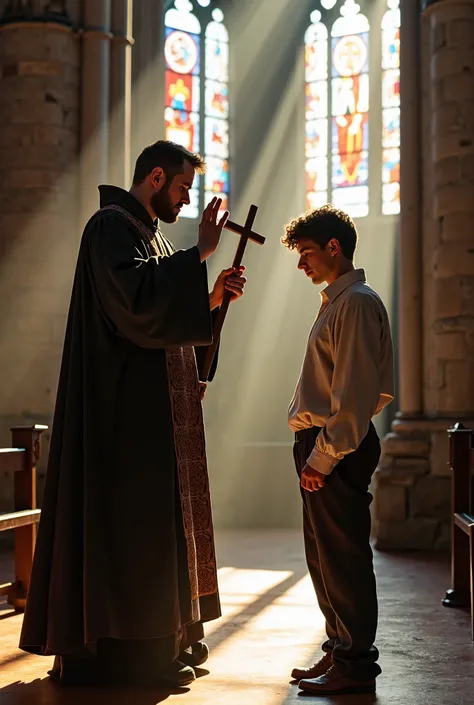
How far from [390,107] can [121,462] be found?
28.3 ft

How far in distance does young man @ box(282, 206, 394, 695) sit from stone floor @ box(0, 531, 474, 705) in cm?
19

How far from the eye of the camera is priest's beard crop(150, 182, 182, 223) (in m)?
3.66

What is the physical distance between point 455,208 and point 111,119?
2.82m

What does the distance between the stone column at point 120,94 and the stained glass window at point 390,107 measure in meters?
3.82

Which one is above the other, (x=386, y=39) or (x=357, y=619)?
(x=386, y=39)

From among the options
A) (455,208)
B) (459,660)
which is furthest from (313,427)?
(455,208)

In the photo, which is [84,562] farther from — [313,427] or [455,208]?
[455,208]

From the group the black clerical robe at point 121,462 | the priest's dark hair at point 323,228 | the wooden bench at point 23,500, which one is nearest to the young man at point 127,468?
the black clerical robe at point 121,462

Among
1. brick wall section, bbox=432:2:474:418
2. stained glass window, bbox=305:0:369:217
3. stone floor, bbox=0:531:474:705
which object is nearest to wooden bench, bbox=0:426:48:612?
stone floor, bbox=0:531:474:705

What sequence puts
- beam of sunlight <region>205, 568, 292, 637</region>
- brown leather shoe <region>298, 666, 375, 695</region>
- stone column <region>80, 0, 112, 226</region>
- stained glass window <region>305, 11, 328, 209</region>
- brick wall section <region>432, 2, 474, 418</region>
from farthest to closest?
stained glass window <region>305, 11, 328, 209</region> → stone column <region>80, 0, 112, 226</region> → brick wall section <region>432, 2, 474, 418</region> → beam of sunlight <region>205, 568, 292, 637</region> → brown leather shoe <region>298, 666, 375, 695</region>

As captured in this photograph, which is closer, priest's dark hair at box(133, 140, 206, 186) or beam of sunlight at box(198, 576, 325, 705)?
beam of sunlight at box(198, 576, 325, 705)

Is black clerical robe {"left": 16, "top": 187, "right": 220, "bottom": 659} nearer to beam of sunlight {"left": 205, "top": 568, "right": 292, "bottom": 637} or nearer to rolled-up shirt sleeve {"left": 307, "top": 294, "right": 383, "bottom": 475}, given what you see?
rolled-up shirt sleeve {"left": 307, "top": 294, "right": 383, "bottom": 475}

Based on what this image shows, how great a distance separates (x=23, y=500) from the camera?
5.44 meters

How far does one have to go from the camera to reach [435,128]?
767 centimetres
